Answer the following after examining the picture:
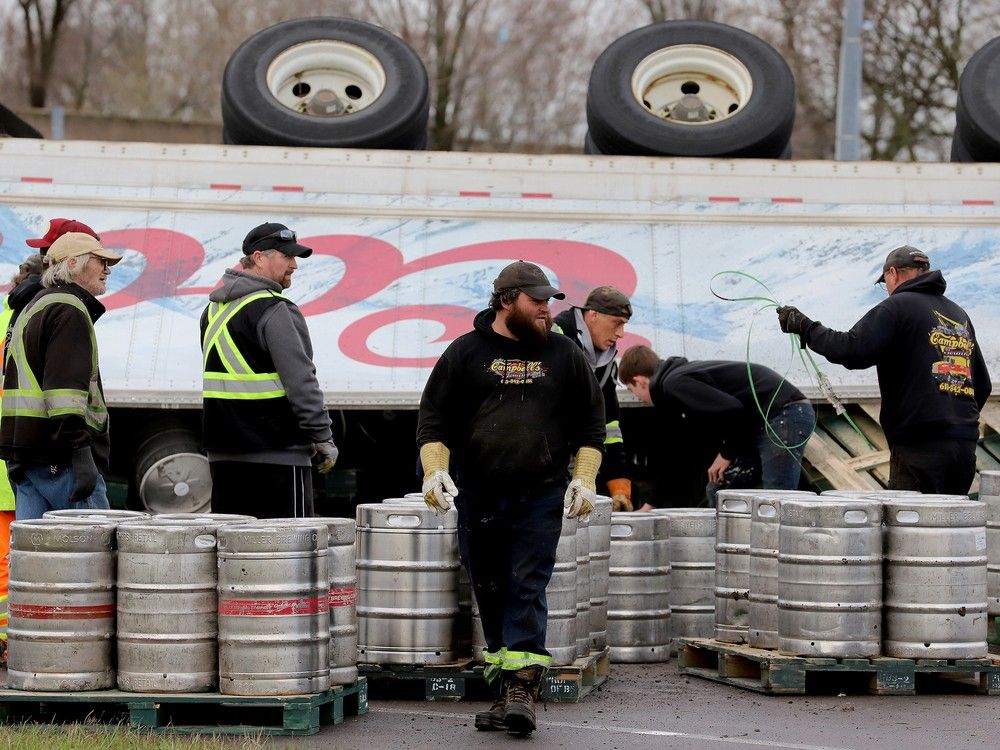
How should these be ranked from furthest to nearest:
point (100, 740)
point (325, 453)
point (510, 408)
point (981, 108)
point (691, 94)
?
point (691, 94)
point (981, 108)
point (325, 453)
point (510, 408)
point (100, 740)

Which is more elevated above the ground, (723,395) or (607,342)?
(607,342)

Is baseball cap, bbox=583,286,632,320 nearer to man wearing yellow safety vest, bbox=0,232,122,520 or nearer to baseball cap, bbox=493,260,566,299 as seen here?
baseball cap, bbox=493,260,566,299

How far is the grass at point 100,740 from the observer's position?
18.7 feet

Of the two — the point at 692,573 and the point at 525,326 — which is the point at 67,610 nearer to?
the point at 525,326

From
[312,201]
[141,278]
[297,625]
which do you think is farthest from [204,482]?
[297,625]

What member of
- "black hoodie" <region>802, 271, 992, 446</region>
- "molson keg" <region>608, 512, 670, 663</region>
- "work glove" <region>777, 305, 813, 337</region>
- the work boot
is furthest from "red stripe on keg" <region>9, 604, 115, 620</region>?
"black hoodie" <region>802, 271, 992, 446</region>

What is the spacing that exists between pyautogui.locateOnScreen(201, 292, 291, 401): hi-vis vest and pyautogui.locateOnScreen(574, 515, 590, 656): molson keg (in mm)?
1603

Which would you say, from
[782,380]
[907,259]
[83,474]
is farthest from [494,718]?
[782,380]

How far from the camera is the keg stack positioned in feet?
20.7

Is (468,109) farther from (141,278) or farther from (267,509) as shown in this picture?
(267,509)

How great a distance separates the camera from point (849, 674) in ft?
25.0

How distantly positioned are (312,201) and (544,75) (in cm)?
2692

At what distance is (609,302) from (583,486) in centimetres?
218

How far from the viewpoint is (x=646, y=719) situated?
695cm
